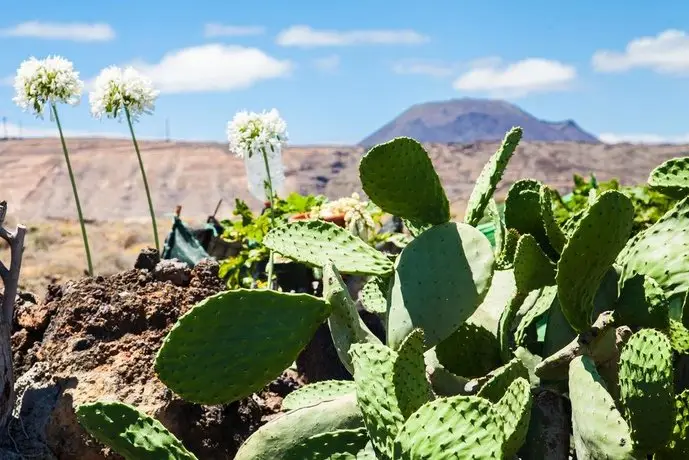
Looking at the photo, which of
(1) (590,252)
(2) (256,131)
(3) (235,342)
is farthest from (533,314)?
(2) (256,131)

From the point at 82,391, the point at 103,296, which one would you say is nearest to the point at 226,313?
the point at 82,391

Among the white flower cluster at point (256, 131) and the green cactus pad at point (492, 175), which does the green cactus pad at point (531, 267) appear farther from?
the white flower cluster at point (256, 131)

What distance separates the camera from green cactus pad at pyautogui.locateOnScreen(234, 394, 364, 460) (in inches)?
83.8

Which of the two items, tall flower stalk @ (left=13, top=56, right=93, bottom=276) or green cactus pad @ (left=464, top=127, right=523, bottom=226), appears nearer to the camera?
green cactus pad @ (left=464, top=127, right=523, bottom=226)

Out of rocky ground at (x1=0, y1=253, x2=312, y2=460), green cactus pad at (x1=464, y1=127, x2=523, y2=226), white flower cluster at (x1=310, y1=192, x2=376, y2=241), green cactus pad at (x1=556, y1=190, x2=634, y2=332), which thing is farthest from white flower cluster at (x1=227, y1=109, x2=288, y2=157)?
green cactus pad at (x1=556, y1=190, x2=634, y2=332)

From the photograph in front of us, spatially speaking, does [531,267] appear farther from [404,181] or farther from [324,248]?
[324,248]

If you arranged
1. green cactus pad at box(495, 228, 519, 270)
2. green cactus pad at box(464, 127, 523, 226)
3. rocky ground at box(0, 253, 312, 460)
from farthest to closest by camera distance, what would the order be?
rocky ground at box(0, 253, 312, 460), green cactus pad at box(495, 228, 519, 270), green cactus pad at box(464, 127, 523, 226)

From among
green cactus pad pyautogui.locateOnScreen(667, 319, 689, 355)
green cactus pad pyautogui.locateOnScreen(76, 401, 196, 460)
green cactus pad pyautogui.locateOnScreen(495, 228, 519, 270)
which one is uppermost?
green cactus pad pyautogui.locateOnScreen(495, 228, 519, 270)

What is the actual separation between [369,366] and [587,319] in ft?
1.67

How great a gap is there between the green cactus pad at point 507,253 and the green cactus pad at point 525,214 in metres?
0.05

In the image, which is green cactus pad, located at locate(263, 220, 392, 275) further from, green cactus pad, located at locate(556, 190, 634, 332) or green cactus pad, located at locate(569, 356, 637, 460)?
green cactus pad, located at locate(569, 356, 637, 460)

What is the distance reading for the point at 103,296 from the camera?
9.71ft

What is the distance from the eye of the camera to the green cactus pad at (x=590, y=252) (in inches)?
78.3

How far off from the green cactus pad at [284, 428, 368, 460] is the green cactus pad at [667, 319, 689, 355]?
2.32 ft
